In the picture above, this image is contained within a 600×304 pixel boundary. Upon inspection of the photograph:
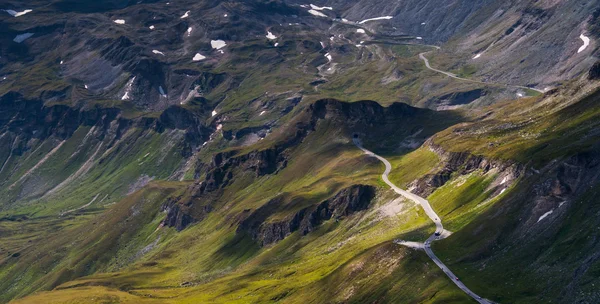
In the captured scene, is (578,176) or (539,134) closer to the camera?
(578,176)

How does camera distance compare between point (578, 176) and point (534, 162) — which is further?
point (534, 162)

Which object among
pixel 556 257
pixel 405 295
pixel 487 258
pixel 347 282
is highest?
pixel 556 257

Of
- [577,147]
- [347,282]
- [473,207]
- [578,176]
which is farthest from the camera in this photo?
[473,207]

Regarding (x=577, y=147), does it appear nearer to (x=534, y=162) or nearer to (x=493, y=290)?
(x=534, y=162)

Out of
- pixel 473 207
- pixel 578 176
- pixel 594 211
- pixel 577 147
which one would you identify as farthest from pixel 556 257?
pixel 473 207

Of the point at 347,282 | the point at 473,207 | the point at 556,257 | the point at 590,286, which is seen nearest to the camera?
the point at 590,286

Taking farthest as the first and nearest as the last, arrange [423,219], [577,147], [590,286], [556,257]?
[423,219]
[577,147]
[556,257]
[590,286]

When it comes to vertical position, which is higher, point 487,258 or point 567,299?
point 567,299

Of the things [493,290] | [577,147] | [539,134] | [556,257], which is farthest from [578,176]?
[539,134]

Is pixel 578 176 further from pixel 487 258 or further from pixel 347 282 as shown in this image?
pixel 347 282
